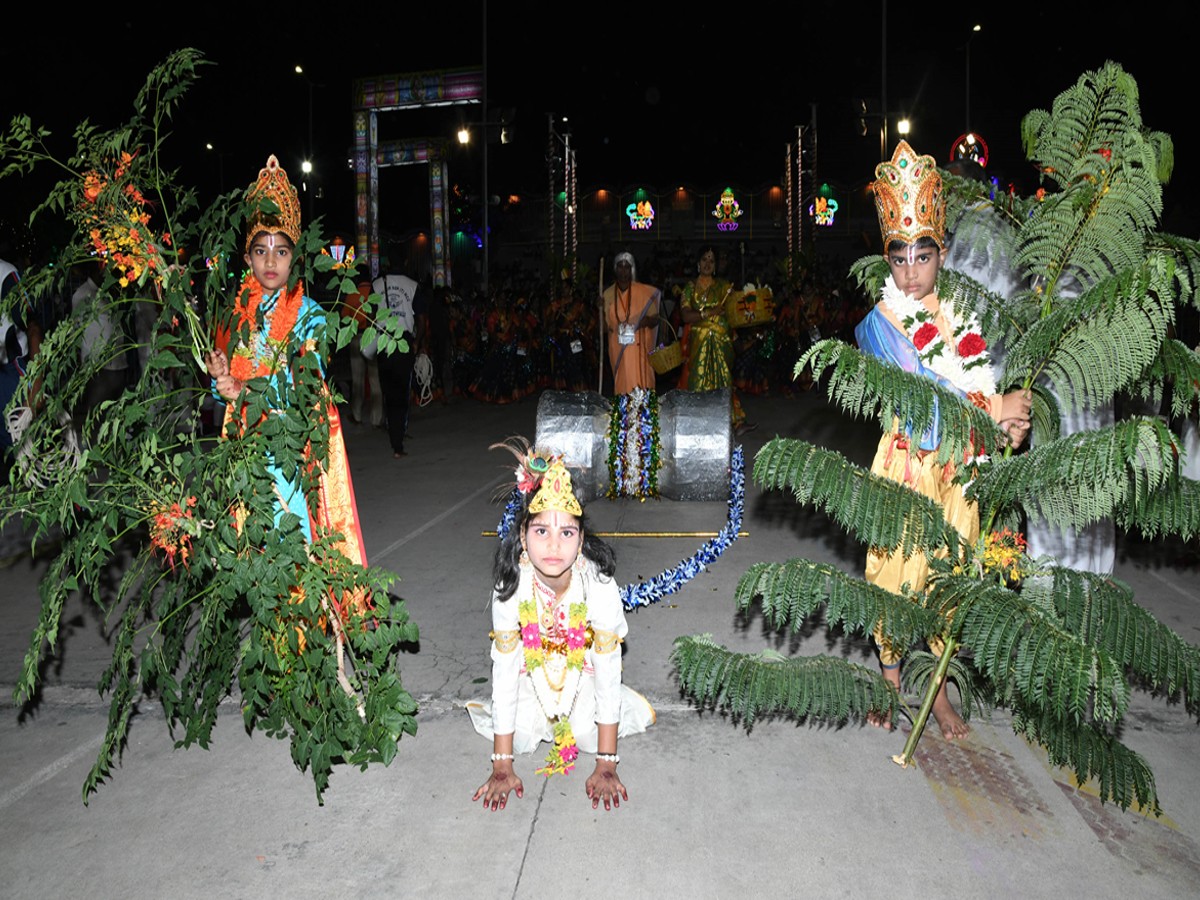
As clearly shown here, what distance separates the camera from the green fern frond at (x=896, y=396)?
2.56 metres

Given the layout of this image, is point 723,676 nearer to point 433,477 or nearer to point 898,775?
point 898,775

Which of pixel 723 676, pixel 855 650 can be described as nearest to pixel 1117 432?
pixel 723 676

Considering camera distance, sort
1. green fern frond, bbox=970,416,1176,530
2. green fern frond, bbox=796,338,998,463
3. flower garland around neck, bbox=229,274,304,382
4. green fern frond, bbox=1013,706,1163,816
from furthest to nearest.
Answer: flower garland around neck, bbox=229,274,304,382 < green fern frond, bbox=1013,706,1163,816 < green fern frond, bbox=796,338,998,463 < green fern frond, bbox=970,416,1176,530

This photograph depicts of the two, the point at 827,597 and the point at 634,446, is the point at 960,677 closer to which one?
the point at 827,597

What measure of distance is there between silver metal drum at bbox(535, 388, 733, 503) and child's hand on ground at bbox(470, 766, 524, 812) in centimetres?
415

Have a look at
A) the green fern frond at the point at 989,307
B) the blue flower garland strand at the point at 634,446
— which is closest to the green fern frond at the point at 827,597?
the green fern frond at the point at 989,307

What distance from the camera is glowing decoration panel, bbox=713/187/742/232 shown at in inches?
1734

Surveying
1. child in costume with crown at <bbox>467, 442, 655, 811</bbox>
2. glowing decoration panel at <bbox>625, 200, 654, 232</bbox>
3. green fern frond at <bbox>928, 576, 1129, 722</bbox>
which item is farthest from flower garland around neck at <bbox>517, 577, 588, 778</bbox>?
glowing decoration panel at <bbox>625, 200, 654, 232</bbox>

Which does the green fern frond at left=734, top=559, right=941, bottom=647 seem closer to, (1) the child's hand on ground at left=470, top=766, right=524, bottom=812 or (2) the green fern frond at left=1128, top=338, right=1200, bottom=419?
(2) the green fern frond at left=1128, top=338, right=1200, bottom=419

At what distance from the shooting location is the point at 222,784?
335cm

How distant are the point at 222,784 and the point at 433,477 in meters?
5.56

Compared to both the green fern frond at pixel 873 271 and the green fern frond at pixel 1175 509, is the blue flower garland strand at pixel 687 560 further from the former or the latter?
the green fern frond at pixel 1175 509

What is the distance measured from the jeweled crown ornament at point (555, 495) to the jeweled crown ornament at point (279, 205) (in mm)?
1319

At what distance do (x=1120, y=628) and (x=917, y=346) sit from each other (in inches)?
43.9
